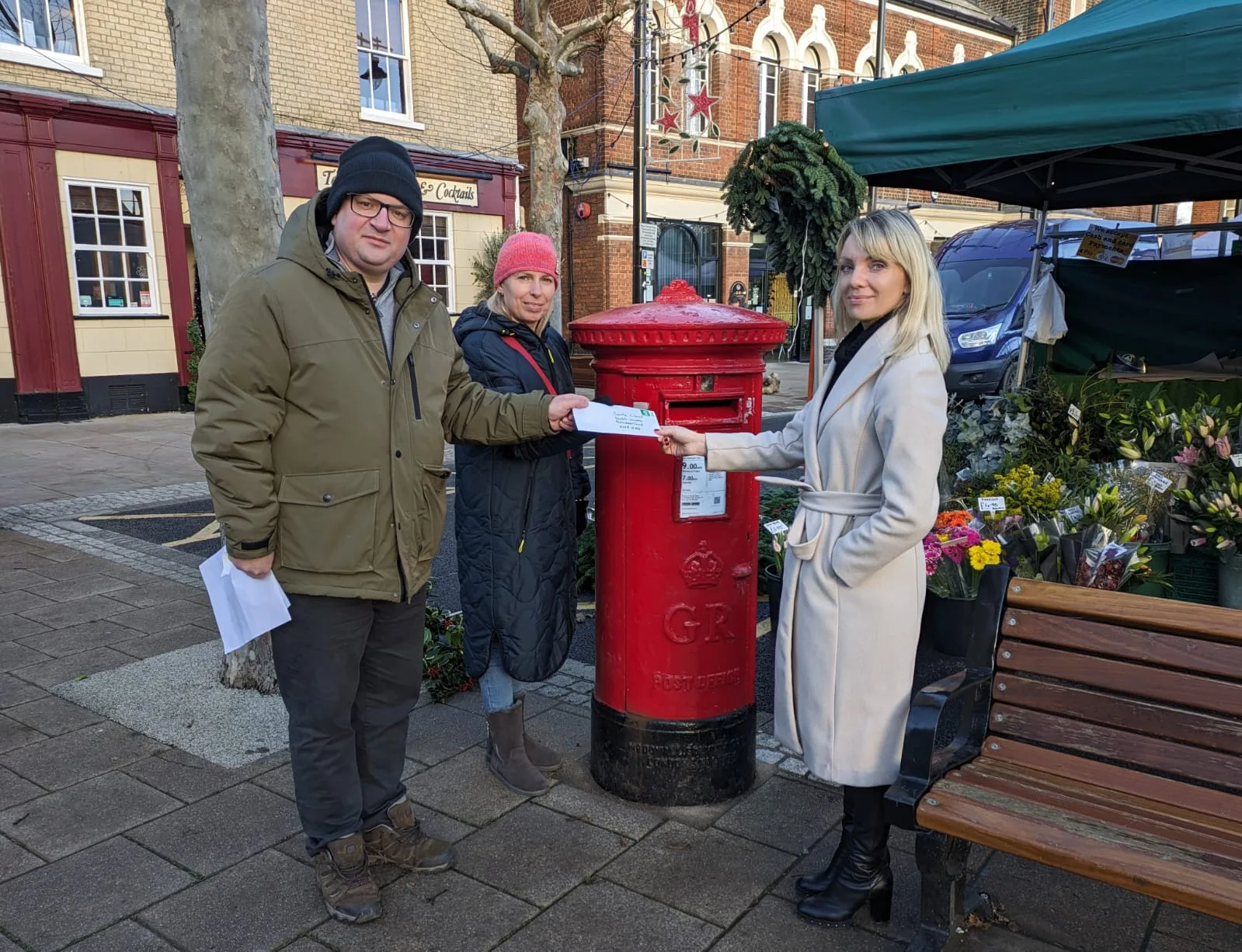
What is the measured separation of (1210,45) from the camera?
141 inches

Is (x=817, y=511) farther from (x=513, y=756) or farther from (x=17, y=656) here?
(x=17, y=656)

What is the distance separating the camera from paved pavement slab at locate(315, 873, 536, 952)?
245cm

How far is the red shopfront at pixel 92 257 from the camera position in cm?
1201

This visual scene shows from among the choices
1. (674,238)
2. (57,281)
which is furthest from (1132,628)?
(674,238)

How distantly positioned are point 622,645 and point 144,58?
44.3 feet

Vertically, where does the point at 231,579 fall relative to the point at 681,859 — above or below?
above

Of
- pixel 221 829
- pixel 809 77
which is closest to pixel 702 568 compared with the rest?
pixel 221 829

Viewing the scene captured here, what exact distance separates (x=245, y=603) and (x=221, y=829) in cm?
108

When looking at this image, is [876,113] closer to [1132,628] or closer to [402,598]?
[1132,628]

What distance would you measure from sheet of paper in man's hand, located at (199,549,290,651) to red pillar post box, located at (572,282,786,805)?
1.10m

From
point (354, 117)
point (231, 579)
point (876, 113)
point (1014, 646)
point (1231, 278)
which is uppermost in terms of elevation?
point (354, 117)

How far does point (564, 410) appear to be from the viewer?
279cm

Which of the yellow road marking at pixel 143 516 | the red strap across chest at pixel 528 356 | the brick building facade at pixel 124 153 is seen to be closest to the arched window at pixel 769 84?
the brick building facade at pixel 124 153

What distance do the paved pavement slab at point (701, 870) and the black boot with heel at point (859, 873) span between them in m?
0.21
